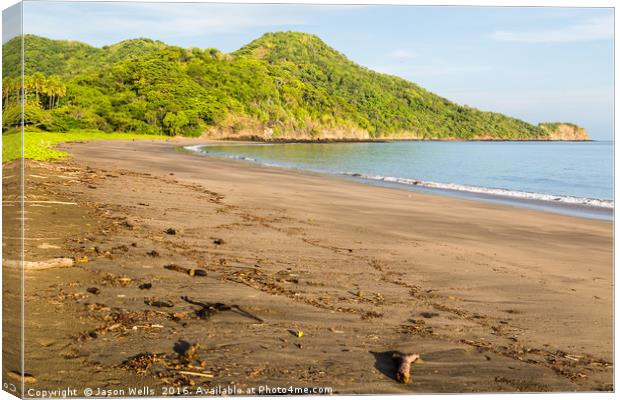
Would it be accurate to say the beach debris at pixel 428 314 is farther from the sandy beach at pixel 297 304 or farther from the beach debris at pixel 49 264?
the beach debris at pixel 49 264

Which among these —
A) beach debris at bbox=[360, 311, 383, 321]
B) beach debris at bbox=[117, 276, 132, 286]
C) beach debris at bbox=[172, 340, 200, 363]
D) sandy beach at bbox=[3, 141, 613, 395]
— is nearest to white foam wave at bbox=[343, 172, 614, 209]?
sandy beach at bbox=[3, 141, 613, 395]

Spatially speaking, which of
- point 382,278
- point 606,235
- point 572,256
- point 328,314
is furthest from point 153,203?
point 606,235

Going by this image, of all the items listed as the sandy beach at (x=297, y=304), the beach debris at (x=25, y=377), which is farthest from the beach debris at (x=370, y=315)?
the beach debris at (x=25, y=377)

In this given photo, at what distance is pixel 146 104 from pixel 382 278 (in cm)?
8217

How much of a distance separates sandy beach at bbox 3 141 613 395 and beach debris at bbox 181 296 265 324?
0.02 m

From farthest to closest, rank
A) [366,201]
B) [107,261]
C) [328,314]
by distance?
[366,201]
[107,261]
[328,314]

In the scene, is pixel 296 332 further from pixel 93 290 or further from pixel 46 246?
pixel 46 246

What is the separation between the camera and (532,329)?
192 inches

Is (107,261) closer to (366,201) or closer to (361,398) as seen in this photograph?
(361,398)

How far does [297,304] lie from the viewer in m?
5.04

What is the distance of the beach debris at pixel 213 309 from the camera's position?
177 inches

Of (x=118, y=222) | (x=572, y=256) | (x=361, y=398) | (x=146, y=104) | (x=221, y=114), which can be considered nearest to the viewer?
(x=361, y=398)

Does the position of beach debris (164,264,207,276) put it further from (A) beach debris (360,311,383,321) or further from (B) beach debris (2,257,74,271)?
(A) beach debris (360,311,383,321)

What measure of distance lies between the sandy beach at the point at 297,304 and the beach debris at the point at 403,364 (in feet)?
0.19
